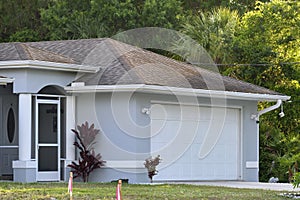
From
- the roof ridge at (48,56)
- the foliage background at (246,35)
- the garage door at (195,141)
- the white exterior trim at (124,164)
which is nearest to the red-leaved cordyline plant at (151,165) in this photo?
the white exterior trim at (124,164)

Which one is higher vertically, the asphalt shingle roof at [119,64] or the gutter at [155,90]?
the asphalt shingle roof at [119,64]

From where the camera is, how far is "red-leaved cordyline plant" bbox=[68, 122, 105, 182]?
903 inches

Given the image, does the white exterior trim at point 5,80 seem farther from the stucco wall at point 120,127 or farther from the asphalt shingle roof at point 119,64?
the stucco wall at point 120,127

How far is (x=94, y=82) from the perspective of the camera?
23.2 meters

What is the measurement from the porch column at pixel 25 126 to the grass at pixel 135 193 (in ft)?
6.68

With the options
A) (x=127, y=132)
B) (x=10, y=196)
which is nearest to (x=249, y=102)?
(x=127, y=132)

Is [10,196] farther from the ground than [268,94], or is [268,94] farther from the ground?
[268,94]

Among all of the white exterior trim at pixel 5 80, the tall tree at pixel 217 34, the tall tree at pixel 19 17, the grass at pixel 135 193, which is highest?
the tall tree at pixel 19 17

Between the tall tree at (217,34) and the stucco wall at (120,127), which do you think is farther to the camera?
A: the tall tree at (217,34)

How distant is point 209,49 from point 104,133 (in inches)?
461

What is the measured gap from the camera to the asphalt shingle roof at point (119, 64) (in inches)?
906

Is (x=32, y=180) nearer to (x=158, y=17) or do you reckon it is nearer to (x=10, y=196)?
(x=10, y=196)

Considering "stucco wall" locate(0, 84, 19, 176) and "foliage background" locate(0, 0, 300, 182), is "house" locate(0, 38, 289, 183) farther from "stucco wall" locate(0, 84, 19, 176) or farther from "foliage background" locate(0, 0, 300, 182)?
"foliage background" locate(0, 0, 300, 182)

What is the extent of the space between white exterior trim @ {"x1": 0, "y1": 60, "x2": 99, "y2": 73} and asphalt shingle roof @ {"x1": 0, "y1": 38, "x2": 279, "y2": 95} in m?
0.26
